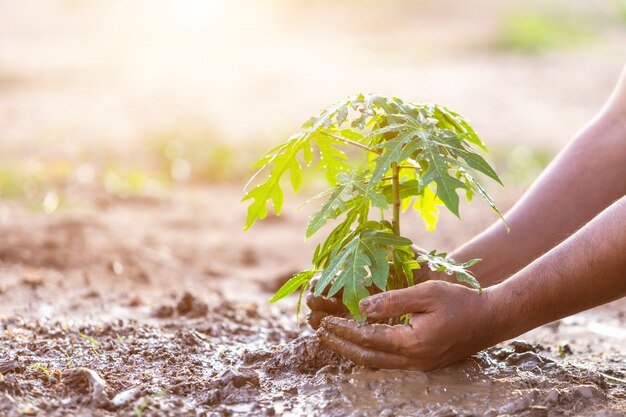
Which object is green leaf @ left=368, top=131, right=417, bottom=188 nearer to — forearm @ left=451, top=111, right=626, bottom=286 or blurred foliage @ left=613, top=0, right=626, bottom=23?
forearm @ left=451, top=111, right=626, bottom=286

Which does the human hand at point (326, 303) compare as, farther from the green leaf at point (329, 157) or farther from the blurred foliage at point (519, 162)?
the blurred foliage at point (519, 162)

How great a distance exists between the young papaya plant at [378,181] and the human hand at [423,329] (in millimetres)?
44

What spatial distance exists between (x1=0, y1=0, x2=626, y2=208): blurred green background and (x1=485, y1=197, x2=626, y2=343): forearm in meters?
4.03

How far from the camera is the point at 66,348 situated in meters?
2.75

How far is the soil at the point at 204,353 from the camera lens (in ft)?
7.44

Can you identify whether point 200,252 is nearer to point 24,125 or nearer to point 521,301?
point 521,301

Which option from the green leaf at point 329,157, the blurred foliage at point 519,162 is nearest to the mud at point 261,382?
the green leaf at point 329,157

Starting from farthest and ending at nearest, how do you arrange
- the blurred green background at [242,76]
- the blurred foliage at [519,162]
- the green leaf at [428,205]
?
the blurred green background at [242,76]
the blurred foliage at [519,162]
the green leaf at [428,205]

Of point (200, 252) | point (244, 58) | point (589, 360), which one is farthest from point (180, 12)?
point (589, 360)

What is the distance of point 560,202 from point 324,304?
94cm

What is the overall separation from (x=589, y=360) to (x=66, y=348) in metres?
1.77

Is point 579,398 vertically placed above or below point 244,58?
below

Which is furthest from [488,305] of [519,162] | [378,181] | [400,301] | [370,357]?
[519,162]

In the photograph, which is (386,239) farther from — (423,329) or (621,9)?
(621,9)
